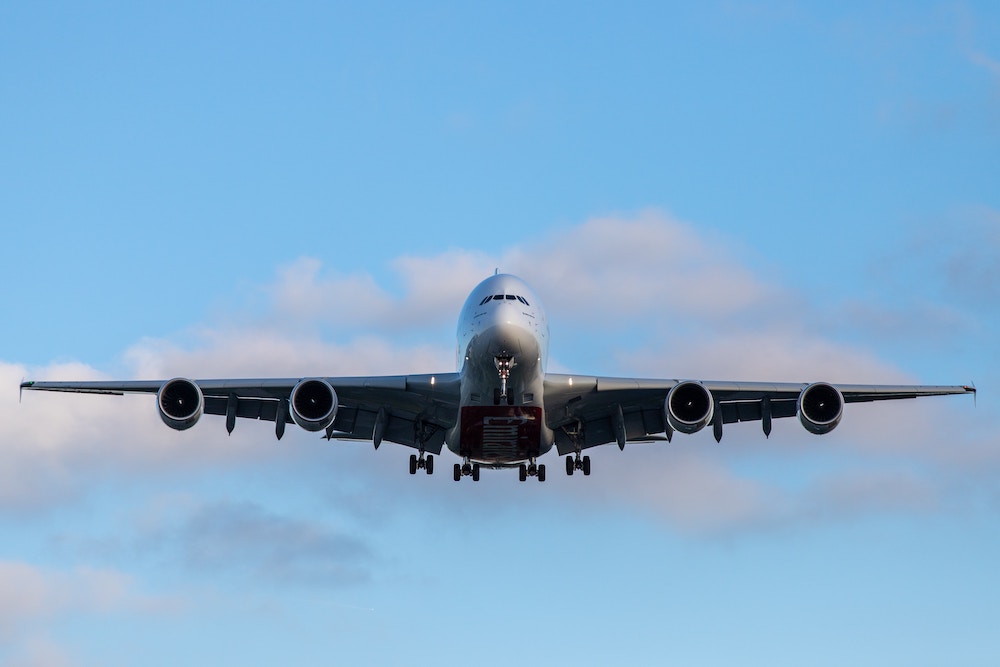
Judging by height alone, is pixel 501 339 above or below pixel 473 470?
above

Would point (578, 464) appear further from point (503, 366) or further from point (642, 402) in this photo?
point (503, 366)

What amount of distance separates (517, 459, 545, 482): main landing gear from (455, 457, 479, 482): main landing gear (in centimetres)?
145

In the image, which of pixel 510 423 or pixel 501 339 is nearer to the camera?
pixel 501 339

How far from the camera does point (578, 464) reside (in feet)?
138

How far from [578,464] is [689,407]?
252 inches

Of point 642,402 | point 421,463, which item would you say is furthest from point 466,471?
point 642,402

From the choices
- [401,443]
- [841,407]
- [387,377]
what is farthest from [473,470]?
[841,407]

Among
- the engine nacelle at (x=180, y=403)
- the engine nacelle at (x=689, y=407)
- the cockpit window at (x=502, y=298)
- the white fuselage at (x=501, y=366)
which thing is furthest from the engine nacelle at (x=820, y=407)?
the engine nacelle at (x=180, y=403)

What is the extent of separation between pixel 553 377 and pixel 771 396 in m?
6.51

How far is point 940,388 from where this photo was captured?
38812 mm

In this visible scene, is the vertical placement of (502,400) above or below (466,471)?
above

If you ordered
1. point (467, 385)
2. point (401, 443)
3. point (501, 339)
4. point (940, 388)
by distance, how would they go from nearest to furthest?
point (501, 339) < point (467, 385) < point (940, 388) < point (401, 443)

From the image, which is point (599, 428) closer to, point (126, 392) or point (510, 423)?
point (510, 423)

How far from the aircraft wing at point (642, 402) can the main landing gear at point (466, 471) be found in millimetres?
2666
